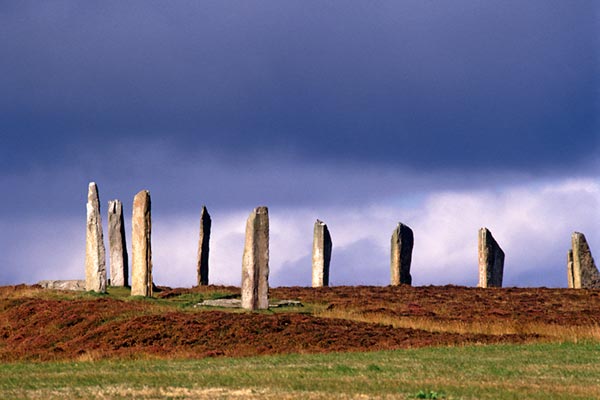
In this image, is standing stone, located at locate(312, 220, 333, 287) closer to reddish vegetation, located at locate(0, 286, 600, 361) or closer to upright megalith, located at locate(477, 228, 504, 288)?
upright megalith, located at locate(477, 228, 504, 288)

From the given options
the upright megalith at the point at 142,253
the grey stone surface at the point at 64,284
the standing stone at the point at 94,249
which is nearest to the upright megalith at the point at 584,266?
the upright megalith at the point at 142,253

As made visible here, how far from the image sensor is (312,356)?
3175 centimetres

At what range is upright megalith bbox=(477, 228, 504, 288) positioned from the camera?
61.2 meters

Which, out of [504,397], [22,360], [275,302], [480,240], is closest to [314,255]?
[480,240]

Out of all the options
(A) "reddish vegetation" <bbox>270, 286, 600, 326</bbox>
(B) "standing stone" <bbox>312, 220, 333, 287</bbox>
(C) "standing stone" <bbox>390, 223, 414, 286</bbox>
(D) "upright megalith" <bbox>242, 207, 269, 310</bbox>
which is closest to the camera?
(A) "reddish vegetation" <bbox>270, 286, 600, 326</bbox>

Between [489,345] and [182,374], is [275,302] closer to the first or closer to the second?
[489,345]

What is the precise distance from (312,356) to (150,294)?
59.7 ft

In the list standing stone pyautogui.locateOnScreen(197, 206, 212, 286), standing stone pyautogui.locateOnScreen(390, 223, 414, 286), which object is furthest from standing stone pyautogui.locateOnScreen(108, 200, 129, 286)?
standing stone pyautogui.locateOnScreen(390, 223, 414, 286)

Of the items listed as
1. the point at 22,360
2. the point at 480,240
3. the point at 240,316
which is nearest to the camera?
the point at 22,360

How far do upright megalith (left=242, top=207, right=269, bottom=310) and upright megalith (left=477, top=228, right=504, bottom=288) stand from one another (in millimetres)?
21003

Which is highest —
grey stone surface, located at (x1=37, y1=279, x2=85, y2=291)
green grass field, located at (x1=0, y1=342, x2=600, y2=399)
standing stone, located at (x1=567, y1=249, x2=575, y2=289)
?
standing stone, located at (x1=567, y1=249, x2=575, y2=289)

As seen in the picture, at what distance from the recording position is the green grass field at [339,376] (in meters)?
21.7

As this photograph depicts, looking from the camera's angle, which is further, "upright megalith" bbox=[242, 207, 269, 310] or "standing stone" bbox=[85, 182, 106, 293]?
"standing stone" bbox=[85, 182, 106, 293]

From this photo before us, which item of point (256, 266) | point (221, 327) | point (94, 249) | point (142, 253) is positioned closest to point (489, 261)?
point (256, 266)
